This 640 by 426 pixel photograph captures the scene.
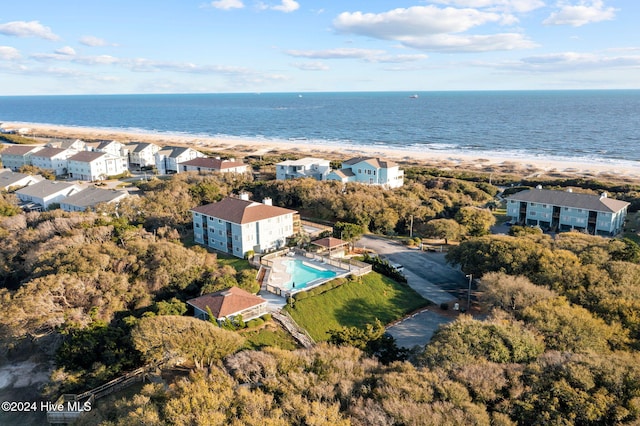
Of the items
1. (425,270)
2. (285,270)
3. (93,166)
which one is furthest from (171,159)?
(425,270)

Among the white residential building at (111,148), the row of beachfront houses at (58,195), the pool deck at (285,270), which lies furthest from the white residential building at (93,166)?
the pool deck at (285,270)

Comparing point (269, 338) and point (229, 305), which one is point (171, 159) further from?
point (269, 338)

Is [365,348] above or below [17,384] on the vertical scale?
above

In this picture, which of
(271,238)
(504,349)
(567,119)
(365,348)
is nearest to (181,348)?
(365,348)

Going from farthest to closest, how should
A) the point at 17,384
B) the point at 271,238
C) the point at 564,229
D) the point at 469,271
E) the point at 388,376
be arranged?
the point at 564,229, the point at 271,238, the point at 469,271, the point at 17,384, the point at 388,376

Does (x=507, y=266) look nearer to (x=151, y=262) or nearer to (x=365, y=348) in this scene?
(x=365, y=348)

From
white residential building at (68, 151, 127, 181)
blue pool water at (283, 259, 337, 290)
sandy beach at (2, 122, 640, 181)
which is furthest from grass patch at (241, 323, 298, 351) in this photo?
sandy beach at (2, 122, 640, 181)

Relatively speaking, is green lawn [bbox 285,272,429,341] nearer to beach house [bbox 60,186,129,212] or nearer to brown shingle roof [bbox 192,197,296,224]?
brown shingle roof [bbox 192,197,296,224]
